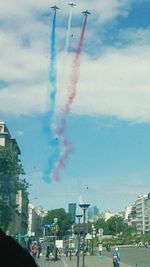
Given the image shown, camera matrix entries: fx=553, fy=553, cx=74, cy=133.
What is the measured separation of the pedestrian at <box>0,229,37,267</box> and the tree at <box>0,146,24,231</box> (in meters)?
69.3

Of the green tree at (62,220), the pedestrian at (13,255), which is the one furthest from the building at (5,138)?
the pedestrian at (13,255)

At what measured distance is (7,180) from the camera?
242ft

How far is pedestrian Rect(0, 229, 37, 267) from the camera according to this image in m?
1.69

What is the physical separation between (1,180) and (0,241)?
70900 mm

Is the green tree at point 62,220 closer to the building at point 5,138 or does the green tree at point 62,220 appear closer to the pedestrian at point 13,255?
the building at point 5,138

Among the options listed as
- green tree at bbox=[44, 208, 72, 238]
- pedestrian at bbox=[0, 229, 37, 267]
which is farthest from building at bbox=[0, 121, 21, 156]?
pedestrian at bbox=[0, 229, 37, 267]

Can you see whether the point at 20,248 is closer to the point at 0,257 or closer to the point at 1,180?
the point at 0,257

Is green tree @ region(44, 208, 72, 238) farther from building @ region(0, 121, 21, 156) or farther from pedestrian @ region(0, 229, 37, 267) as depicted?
pedestrian @ region(0, 229, 37, 267)

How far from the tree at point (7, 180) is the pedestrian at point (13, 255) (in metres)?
69.3

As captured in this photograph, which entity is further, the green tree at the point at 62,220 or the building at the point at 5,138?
the green tree at the point at 62,220

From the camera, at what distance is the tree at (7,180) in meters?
71.1

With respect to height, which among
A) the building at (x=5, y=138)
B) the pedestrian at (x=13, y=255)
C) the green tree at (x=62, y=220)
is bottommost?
the pedestrian at (x=13, y=255)

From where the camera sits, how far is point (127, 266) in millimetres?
48125

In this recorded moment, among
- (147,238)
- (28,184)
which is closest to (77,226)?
(28,184)
